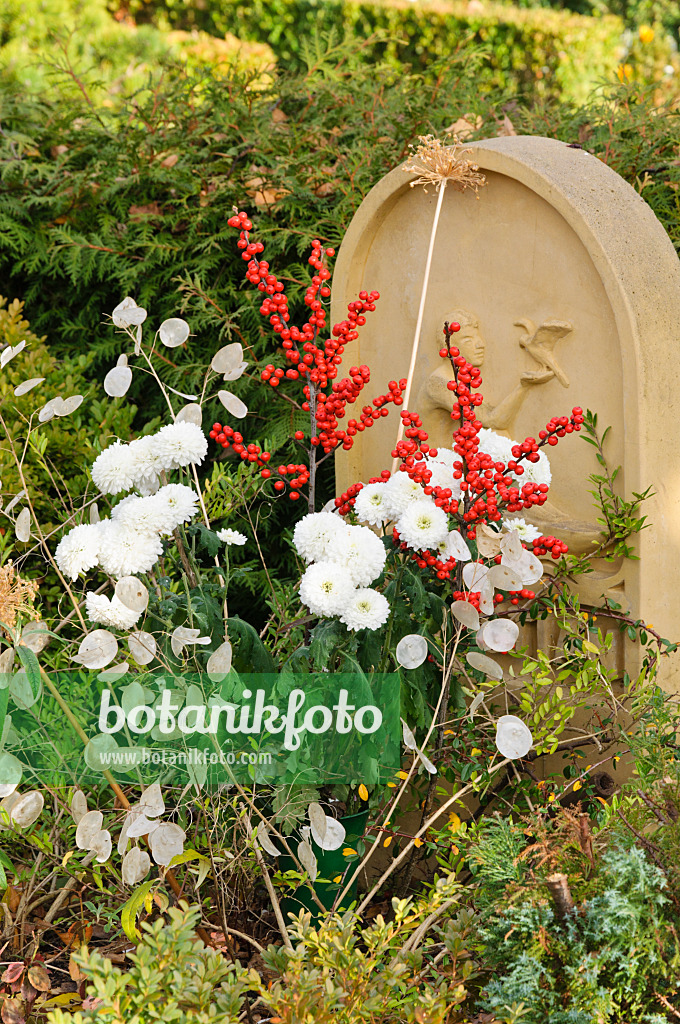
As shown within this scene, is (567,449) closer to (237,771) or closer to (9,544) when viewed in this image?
(237,771)

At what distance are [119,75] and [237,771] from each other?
386 centimetres

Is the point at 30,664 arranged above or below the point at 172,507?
below

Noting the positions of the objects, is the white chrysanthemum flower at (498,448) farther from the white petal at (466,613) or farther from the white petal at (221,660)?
the white petal at (221,660)

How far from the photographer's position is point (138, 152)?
9.85 feet

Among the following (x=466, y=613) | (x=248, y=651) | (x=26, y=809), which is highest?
(x=466, y=613)

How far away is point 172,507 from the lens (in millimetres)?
1456

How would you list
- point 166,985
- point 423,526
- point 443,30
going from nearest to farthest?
point 166,985
point 423,526
point 443,30

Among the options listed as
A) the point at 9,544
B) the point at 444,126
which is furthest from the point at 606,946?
the point at 444,126

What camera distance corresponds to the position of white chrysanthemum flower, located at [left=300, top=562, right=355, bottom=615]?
143 cm

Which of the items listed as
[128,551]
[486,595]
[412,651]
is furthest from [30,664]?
[486,595]

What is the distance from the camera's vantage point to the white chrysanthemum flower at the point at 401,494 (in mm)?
1555

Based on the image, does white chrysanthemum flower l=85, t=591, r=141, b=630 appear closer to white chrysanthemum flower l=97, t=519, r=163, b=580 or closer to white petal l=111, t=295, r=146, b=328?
white chrysanthemum flower l=97, t=519, r=163, b=580

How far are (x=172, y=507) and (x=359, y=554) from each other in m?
0.31

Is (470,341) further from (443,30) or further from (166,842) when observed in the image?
(443,30)
